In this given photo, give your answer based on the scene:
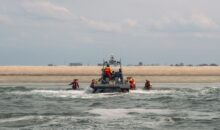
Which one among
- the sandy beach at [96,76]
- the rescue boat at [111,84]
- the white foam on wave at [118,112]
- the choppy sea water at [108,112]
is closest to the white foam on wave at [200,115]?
the choppy sea water at [108,112]

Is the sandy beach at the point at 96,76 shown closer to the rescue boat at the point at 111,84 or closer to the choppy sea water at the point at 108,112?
the rescue boat at the point at 111,84

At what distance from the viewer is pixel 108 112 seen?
1369 inches

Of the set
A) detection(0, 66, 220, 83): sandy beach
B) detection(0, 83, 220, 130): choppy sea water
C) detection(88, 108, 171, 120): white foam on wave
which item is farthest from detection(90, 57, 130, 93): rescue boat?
detection(0, 66, 220, 83): sandy beach

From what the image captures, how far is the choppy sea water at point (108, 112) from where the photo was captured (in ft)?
94.5

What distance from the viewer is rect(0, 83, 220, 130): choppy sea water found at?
28812mm

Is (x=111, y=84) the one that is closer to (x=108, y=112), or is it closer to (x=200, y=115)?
(x=108, y=112)

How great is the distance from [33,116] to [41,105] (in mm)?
7481

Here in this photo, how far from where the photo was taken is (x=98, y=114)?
3369 centimetres

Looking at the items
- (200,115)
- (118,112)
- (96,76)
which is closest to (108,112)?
(118,112)

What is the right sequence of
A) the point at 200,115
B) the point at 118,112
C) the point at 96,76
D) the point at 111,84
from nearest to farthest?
the point at 200,115 → the point at 118,112 → the point at 111,84 → the point at 96,76

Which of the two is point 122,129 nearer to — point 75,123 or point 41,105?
point 75,123

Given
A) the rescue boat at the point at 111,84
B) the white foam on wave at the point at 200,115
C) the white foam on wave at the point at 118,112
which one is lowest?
the white foam on wave at the point at 200,115

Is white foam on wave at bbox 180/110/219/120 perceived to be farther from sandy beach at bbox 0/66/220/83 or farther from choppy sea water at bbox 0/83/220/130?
sandy beach at bbox 0/66/220/83

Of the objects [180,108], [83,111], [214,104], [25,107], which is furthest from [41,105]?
[214,104]
